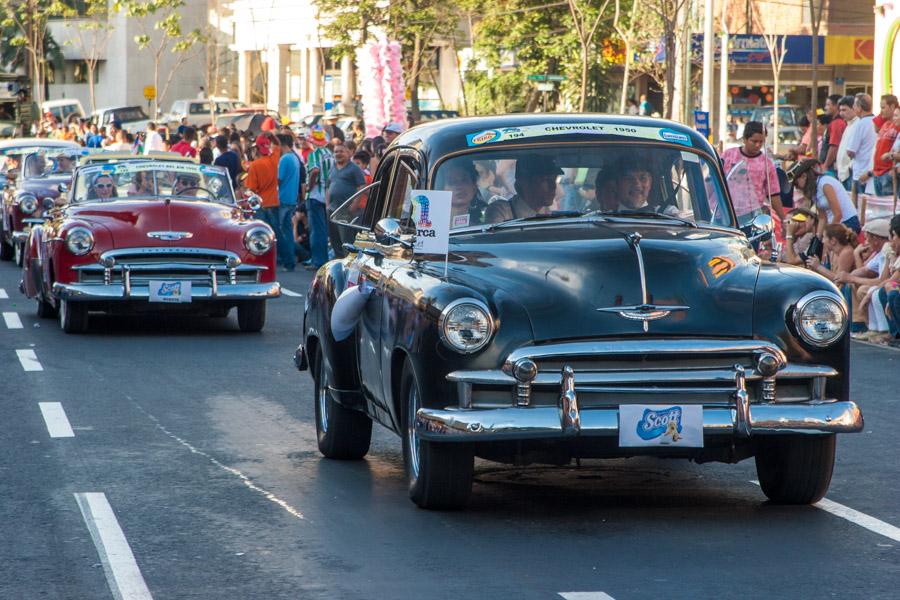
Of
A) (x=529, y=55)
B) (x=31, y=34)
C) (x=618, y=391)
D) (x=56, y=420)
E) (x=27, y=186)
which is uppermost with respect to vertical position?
(x=31, y=34)

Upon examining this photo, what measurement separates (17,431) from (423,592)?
4.70 metres

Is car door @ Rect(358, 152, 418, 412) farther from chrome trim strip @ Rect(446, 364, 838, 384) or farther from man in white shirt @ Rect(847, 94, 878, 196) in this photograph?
man in white shirt @ Rect(847, 94, 878, 196)

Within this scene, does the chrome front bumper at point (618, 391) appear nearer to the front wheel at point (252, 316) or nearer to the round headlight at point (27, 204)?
the front wheel at point (252, 316)

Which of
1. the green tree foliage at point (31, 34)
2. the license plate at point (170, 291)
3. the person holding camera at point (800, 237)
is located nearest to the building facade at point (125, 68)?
the green tree foliage at point (31, 34)

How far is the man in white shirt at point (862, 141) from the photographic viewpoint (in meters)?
20.8

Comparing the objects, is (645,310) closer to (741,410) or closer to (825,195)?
(741,410)

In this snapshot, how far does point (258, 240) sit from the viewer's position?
51.5 ft

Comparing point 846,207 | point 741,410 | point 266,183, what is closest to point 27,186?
point 266,183

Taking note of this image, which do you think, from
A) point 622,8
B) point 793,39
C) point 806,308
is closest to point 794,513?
point 806,308

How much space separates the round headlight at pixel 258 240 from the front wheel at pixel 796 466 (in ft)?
28.1

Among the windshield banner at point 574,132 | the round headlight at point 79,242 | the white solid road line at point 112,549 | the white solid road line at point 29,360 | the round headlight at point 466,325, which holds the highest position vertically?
the windshield banner at point 574,132

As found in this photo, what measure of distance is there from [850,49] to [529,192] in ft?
166

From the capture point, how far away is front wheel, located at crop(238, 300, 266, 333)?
15805 millimetres

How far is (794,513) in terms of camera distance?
24.7ft
